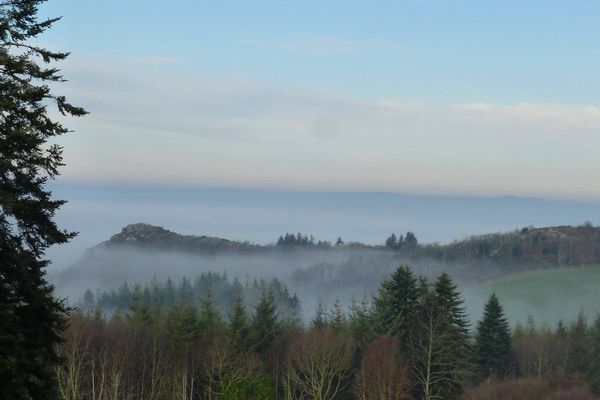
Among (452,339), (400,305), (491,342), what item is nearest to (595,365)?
(491,342)

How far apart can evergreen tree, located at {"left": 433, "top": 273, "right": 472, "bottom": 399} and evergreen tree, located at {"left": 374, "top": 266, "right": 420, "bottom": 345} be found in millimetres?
2429

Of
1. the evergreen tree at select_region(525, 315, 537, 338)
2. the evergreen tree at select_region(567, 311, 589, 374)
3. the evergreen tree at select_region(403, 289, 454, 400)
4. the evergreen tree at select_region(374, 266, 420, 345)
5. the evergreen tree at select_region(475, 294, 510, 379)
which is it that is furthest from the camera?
the evergreen tree at select_region(525, 315, 537, 338)

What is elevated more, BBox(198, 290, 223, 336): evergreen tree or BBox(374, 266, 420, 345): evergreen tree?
BBox(374, 266, 420, 345): evergreen tree

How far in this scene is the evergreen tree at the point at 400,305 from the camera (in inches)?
2758

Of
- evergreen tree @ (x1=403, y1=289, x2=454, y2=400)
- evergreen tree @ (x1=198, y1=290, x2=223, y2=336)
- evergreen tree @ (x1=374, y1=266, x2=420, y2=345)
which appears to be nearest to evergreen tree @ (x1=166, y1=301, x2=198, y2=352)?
evergreen tree @ (x1=198, y1=290, x2=223, y2=336)

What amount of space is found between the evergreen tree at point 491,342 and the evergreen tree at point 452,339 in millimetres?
20120

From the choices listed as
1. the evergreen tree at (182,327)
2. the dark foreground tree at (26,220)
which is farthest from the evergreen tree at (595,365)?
the dark foreground tree at (26,220)

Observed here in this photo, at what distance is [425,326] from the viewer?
221 ft

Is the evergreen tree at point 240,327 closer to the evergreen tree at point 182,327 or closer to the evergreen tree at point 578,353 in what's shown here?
the evergreen tree at point 182,327

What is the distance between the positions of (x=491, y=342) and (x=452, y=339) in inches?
988

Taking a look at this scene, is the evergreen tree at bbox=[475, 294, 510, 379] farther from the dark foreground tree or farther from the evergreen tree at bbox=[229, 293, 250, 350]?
the dark foreground tree

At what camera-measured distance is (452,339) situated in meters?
67.0

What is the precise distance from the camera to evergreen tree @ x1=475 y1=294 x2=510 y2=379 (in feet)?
293

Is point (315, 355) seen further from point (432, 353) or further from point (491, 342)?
point (491, 342)
